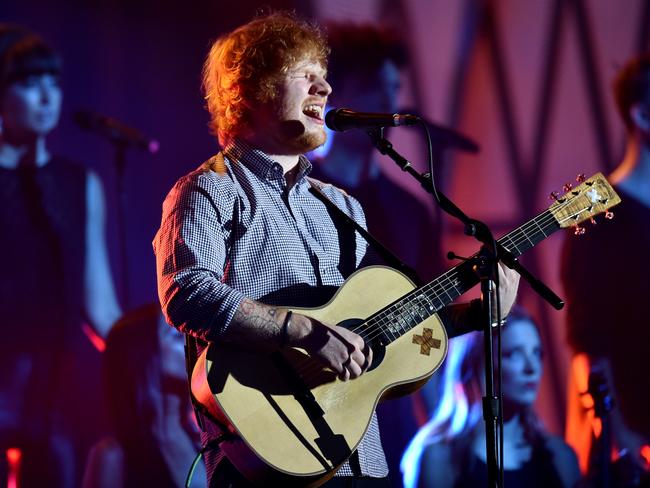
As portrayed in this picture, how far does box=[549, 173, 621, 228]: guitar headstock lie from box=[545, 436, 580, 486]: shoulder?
2.26m

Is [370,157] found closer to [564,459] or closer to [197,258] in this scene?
[564,459]

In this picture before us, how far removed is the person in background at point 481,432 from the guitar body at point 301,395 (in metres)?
2.02

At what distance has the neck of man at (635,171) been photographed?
5039mm

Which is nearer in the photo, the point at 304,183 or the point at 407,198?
the point at 304,183

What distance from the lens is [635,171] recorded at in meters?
5.07

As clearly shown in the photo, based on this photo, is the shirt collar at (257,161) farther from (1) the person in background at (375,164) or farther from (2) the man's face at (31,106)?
(1) the person in background at (375,164)

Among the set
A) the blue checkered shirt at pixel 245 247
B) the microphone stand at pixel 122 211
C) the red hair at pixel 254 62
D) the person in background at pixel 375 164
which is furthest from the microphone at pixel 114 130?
the blue checkered shirt at pixel 245 247

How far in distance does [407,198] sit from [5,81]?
2207 mm

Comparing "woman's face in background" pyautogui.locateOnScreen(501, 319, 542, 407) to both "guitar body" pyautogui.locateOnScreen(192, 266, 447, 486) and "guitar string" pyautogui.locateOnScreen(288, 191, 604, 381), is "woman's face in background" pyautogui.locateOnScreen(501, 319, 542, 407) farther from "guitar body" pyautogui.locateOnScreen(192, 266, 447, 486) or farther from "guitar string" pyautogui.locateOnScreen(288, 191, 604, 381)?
"guitar body" pyautogui.locateOnScreen(192, 266, 447, 486)

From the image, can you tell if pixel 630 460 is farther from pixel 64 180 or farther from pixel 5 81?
pixel 5 81

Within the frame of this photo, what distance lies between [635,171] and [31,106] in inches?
137

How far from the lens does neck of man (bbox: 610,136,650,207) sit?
16.5 feet

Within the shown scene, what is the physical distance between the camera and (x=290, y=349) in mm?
2496

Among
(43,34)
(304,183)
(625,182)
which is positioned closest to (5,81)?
(43,34)
